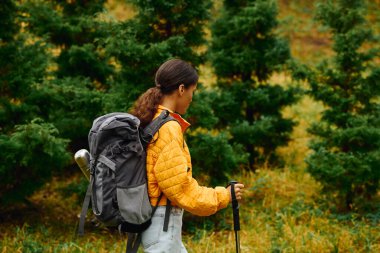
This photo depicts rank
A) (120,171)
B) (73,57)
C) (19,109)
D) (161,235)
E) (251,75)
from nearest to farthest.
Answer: (120,171)
(161,235)
(19,109)
(73,57)
(251,75)

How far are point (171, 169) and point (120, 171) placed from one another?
0.34m

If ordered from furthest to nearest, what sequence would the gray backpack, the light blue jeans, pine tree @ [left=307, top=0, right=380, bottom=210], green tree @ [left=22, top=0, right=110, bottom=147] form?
green tree @ [left=22, top=0, right=110, bottom=147] → pine tree @ [left=307, top=0, right=380, bottom=210] → the light blue jeans → the gray backpack

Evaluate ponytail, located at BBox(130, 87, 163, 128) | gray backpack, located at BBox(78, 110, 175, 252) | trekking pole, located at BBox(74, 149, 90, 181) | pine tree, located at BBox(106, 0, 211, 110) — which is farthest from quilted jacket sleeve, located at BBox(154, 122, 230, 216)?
pine tree, located at BBox(106, 0, 211, 110)

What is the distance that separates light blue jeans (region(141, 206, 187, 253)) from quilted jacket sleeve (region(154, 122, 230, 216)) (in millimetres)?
182

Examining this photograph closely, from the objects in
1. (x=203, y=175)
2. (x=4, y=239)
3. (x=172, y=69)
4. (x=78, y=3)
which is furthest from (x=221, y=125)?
(x=172, y=69)

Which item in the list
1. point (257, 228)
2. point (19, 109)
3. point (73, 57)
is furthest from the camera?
point (73, 57)

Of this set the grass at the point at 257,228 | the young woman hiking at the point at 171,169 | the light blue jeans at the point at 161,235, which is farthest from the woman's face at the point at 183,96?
the grass at the point at 257,228

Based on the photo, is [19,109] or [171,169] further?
[19,109]

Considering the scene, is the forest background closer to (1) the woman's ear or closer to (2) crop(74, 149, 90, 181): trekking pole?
(2) crop(74, 149, 90, 181): trekking pole

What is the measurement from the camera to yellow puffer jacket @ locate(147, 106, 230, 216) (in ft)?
9.66

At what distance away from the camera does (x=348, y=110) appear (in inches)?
267

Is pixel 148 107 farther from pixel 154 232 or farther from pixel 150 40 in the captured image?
pixel 150 40

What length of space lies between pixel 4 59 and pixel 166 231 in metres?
4.35

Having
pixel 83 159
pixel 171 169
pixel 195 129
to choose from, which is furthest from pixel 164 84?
pixel 195 129
